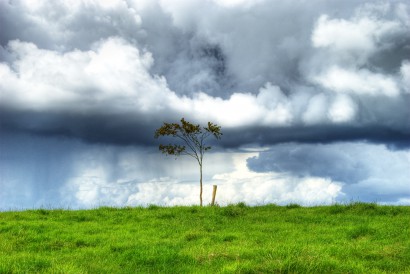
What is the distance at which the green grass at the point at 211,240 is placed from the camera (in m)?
13.3

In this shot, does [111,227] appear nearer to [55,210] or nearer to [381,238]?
[55,210]

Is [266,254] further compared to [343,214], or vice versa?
[343,214]

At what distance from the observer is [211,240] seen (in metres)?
18.1

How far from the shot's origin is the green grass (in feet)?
43.7

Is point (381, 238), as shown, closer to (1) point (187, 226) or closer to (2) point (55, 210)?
(1) point (187, 226)

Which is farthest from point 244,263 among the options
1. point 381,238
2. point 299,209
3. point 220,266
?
point 299,209

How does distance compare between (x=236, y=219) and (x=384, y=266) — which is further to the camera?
(x=236, y=219)

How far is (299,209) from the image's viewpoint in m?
29.0

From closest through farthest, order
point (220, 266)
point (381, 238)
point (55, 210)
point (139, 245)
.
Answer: point (220, 266) < point (139, 245) < point (381, 238) < point (55, 210)

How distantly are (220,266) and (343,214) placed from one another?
49.0ft

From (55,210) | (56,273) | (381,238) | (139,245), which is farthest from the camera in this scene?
(55,210)

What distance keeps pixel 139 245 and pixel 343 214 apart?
14.3 metres

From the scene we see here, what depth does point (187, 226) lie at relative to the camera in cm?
2222

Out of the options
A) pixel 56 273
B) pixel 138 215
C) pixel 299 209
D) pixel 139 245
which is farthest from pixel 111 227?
pixel 299 209
